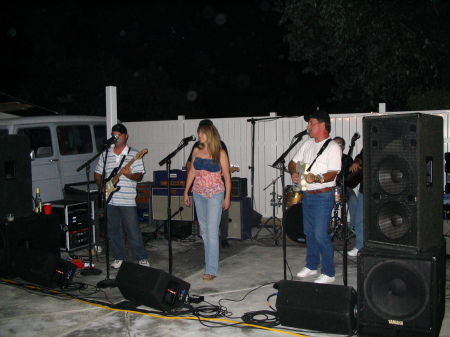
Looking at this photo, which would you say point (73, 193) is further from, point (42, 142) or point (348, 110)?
point (348, 110)

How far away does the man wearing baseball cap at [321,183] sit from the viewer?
16.1ft

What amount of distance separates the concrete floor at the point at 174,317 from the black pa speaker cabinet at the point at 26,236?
30 cm

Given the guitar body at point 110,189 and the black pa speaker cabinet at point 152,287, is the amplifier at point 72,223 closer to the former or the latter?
the guitar body at point 110,189

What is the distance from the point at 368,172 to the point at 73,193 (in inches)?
209

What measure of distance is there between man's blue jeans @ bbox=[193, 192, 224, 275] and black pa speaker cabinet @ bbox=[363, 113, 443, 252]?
1.98 m

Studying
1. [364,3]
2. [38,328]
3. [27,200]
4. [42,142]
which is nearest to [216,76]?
[364,3]

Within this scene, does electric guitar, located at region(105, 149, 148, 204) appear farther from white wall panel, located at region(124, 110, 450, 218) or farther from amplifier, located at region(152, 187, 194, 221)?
white wall panel, located at region(124, 110, 450, 218)

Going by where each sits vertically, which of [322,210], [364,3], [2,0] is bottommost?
[322,210]

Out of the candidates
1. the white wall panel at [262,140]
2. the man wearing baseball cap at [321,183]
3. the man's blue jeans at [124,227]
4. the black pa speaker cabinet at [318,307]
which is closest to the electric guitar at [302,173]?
the man wearing baseball cap at [321,183]

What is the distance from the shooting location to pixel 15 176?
5.91 metres

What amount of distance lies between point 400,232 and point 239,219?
4090 millimetres

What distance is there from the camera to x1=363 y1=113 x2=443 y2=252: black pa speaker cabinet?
11.5ft

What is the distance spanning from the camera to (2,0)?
2078cm

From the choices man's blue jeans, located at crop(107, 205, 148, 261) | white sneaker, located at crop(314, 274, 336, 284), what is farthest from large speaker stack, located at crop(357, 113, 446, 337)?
man's blue jeans, located at crop(107, 205, 148, 261)
